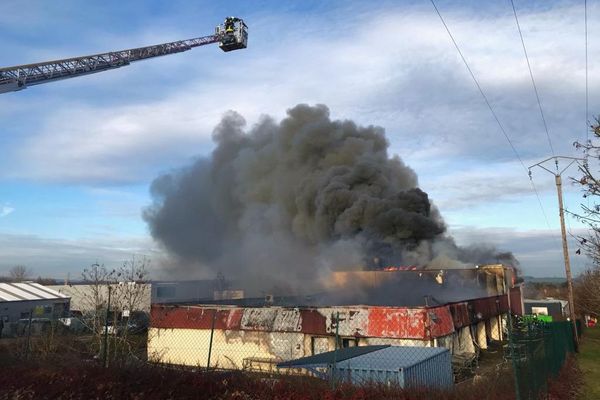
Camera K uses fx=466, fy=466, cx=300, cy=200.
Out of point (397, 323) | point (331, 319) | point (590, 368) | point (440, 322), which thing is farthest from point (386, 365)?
point (590, 368)

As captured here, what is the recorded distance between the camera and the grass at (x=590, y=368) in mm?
11484

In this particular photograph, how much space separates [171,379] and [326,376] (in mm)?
2634

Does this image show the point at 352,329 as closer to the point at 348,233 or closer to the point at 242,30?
the point at 348,233

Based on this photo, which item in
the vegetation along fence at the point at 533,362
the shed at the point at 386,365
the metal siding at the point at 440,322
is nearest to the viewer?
the vegetation along fence at the point at 533,362

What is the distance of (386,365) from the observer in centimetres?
920

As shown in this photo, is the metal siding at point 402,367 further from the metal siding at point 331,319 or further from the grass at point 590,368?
the metal siding at point 331,319

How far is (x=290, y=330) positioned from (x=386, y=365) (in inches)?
350

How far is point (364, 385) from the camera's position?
7.25m

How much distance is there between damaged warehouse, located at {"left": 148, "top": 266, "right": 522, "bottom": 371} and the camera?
649 inches

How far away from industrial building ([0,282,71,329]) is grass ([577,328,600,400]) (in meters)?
34.3

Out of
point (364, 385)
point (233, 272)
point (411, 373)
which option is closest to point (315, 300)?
point (411, 373)

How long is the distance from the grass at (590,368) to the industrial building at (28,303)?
34.3 m

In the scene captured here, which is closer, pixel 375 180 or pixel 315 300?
pixel 315 300

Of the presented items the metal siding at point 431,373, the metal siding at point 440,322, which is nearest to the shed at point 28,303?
the metal siding at point 440,322
